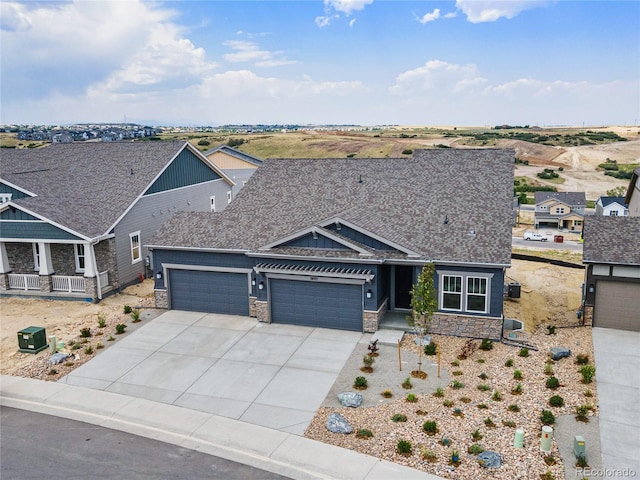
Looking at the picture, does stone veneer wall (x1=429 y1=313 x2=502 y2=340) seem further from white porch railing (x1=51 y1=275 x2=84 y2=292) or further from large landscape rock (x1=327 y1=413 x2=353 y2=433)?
white porch railing (x1=51 y1=275 x2=84 y2=292)

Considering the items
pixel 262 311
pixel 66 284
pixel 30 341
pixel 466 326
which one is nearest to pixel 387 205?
pixel 466 326

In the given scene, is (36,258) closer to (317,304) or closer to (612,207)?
(317,304)

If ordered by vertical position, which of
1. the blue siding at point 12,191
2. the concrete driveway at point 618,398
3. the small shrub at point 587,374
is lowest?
the concrete driveway at point 618,398

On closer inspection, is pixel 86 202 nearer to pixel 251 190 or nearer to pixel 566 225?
pixel 251 190

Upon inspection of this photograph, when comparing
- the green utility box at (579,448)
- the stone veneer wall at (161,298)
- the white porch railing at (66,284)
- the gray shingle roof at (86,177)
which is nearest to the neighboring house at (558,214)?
the gray shingle roof at (86,177)

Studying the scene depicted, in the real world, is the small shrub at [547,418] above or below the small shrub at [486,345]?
above

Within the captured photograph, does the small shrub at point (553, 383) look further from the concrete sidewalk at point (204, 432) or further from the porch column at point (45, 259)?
the porch column at point (45, 259)

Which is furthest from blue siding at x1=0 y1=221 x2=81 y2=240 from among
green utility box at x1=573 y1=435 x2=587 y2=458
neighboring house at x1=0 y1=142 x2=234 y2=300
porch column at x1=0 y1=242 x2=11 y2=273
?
green utility box at x1=573 y1=435 x2=587 y2=458
